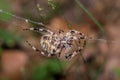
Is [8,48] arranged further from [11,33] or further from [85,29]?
[85,29]

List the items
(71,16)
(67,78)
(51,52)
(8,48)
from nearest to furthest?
(51,52) → (67,78) → (8,48) → (71,16)

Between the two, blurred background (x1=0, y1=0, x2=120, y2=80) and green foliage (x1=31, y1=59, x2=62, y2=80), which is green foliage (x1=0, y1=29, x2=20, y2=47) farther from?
green foliage (x1=31, y1=59, x2=62, y2=80)

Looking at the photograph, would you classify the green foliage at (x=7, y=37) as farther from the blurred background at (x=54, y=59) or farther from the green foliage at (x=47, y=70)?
the green foliage at (x=47, y=70)

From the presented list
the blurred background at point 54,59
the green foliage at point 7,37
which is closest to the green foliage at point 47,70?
the blurred background at point 54,59

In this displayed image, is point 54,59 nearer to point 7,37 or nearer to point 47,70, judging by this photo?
point 47,70

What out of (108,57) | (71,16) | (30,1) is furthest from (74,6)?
(108,57)

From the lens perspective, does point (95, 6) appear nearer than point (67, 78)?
No

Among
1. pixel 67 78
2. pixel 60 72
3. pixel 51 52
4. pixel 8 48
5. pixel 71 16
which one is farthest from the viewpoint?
pixel 71 16

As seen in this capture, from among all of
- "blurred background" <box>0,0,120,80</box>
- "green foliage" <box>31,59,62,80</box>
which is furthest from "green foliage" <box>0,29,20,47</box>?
"green foliage" <box>31,59,62,80</box>
